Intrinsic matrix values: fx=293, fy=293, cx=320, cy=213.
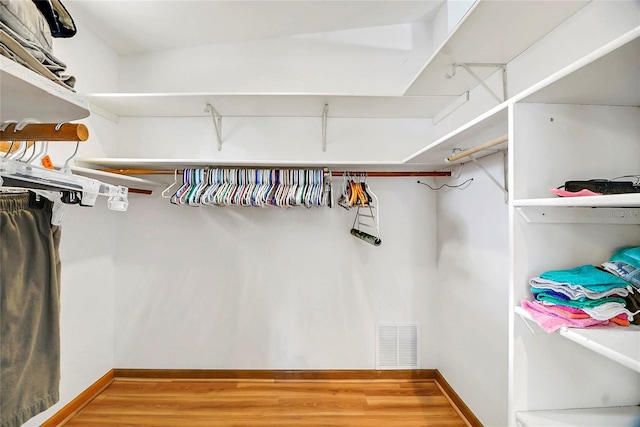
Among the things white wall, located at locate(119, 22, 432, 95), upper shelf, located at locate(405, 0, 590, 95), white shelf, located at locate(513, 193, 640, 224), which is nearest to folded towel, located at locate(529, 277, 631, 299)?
white shelf, located at locate(513, 193, 640, 224)

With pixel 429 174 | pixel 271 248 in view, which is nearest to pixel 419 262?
pixel 429 174

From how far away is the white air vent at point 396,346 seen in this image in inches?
91.2

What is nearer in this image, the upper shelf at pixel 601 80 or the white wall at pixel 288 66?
the upper shelf at pixel 601 80

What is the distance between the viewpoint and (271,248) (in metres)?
2.35

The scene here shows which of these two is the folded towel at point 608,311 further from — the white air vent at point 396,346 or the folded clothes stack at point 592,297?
the white air vent at point 396,346

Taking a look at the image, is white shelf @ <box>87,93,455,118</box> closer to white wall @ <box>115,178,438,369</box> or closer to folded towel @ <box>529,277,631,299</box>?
white wall @ <box>115,178,438,369</box>

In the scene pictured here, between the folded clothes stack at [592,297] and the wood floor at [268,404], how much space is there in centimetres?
145

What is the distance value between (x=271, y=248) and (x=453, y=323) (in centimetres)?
146

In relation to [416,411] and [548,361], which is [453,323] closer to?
[416,411]

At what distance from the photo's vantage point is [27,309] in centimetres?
91

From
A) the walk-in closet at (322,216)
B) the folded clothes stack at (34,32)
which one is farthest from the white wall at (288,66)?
the folded clothes stack at (34,32)

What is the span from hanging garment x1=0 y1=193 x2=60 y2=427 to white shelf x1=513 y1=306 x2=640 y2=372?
1519 millimetres

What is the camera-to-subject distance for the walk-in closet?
35.2 inches

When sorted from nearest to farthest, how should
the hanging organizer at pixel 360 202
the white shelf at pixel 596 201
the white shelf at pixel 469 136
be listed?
1. the white shelf at pixel 596 201
2. the white shelf at pixel 469 136
3. the hanging organizer at pixel 360 202
